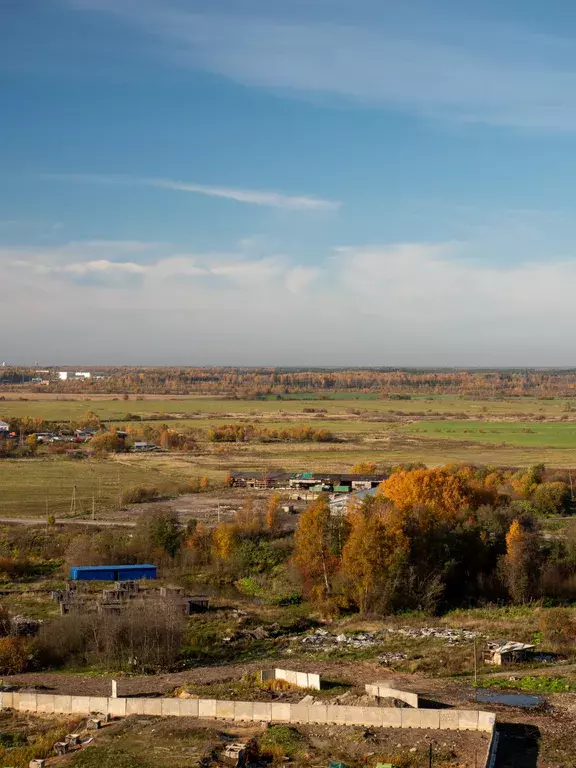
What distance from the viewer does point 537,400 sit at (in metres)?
146

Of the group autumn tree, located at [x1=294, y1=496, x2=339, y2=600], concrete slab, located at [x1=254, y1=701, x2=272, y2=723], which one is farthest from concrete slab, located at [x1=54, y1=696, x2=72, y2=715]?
autumn tree, located at [x1=294, y1=496, x2=339, y2=600]

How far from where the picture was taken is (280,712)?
54.9 feet

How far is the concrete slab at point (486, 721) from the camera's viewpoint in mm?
15891

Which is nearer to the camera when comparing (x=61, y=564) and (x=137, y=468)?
(x=61, y=564)

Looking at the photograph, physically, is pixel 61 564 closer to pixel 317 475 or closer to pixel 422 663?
pixel 422 663

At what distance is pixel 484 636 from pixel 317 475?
30.4 metres

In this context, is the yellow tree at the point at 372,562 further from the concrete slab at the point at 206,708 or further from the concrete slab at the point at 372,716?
the concrete slab at the point at 206,708

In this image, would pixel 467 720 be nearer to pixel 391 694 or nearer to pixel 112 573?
pixel 391 694

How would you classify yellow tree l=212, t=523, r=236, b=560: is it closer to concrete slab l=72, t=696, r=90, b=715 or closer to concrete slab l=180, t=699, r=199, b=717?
concrete slab l=72, t=696, r=90, b=715

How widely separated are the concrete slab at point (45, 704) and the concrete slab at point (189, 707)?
113 inches

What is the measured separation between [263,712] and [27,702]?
5.19m

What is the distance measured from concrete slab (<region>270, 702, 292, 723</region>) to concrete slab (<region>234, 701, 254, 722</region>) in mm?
437

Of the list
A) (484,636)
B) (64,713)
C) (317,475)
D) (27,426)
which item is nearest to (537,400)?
(27,426)

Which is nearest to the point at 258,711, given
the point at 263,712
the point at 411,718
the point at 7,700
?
the point at 263,712
